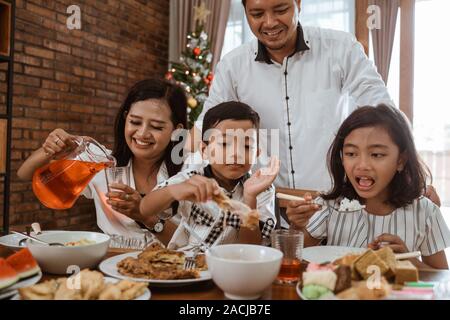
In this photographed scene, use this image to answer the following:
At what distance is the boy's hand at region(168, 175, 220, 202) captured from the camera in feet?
3.45

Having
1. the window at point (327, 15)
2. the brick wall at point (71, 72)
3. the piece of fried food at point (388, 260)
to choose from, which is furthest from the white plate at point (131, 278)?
the window at point (327, 15)

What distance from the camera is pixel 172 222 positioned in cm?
159

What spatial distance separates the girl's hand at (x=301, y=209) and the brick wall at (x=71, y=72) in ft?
10.1

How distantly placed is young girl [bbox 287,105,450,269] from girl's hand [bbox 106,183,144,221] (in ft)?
1.89

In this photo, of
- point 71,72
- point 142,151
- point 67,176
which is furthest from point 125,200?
point 71,72

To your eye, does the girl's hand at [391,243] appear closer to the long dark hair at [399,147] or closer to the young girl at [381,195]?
the young girl at [381,195]

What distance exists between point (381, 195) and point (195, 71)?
357 centimetres

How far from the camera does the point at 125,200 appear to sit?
53.9 inches

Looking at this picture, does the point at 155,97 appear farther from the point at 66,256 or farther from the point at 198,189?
the point at 66,256

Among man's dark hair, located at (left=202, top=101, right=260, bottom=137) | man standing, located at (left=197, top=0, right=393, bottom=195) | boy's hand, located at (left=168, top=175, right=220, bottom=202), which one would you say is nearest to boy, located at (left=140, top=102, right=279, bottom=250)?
man's dark hair, located at (left=202, top=101, right=260, bottom=137)

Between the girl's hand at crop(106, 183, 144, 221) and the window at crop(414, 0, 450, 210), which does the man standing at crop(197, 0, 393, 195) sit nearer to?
the girl's hand at crop(106, 183, 144, 221)

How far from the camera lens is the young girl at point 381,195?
1454 mm
